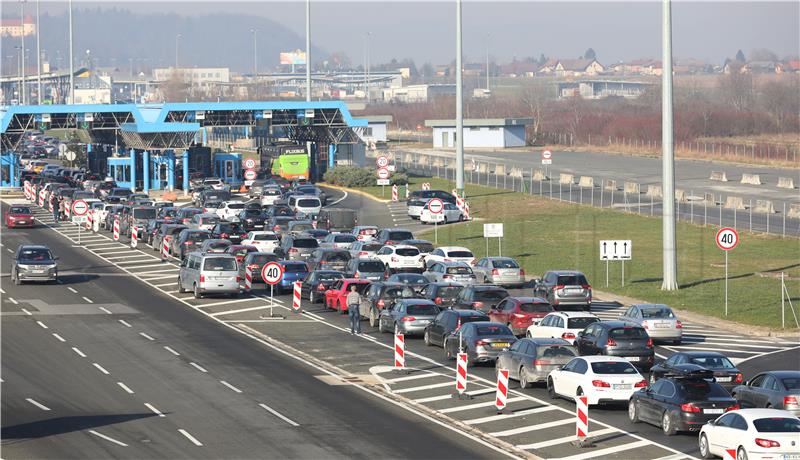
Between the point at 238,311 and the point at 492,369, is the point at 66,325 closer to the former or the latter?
the point at 238,311

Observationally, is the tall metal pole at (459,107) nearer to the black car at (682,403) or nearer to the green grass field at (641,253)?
the green grass field at (641,253)

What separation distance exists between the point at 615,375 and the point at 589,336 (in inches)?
227

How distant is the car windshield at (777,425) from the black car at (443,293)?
22.0m

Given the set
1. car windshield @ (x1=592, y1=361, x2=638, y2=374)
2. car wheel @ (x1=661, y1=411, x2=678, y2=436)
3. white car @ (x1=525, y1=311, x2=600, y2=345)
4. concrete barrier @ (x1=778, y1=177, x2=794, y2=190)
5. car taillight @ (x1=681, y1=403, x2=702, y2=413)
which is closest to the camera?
car taillight @ (x1=681, y1=403, x2=702, y2=413)

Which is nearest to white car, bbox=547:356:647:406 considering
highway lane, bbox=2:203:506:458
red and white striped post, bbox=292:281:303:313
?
highway lane, bbox=2:203:506:458

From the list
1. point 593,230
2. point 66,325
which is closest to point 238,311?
point 66,325

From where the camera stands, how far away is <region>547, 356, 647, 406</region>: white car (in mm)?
29875

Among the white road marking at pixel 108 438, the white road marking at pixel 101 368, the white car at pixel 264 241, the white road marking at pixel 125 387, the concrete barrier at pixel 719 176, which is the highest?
the concrete barrier at pixel 719 176

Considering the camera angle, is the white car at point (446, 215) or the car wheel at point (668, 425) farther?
the white car at point (446, 215)

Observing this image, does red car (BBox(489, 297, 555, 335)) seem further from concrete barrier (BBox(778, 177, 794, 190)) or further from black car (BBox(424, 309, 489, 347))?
concrete barrier (BBox(778, 177, 794, 190))

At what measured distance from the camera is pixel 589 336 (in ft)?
117

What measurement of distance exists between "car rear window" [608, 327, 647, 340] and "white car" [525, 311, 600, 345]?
89.1 inches

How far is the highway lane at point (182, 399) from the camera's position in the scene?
26.1 metres

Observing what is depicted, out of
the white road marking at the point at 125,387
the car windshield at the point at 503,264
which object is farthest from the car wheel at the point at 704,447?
the car windshield at the point at 503,264
